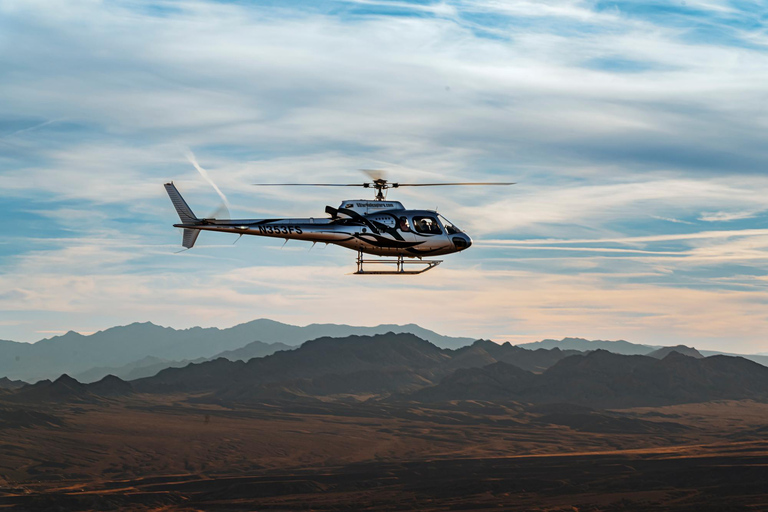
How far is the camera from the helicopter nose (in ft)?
259

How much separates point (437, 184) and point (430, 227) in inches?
314

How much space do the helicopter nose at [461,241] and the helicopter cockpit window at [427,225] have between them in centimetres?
159

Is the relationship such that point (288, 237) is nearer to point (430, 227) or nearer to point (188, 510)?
point (430, 227)

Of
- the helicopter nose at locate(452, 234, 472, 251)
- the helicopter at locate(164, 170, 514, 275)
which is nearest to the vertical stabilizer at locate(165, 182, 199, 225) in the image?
the helicopter at locate(164, 170, 514, 275)

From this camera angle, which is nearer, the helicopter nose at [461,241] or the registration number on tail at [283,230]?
the registration number on tail at [283,230]

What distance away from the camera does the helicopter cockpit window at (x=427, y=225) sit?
3066 inches

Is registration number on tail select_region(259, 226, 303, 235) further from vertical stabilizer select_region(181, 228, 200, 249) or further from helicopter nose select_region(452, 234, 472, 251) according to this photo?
helicopter nose select_region(452, 234, 472, 251)

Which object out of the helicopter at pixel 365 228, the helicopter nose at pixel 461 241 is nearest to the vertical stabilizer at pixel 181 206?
the helicopter at pixel 365 228

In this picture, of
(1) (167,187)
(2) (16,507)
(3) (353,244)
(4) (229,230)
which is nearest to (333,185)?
(3) (353,244)

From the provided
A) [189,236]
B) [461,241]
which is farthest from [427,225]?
[189,236]

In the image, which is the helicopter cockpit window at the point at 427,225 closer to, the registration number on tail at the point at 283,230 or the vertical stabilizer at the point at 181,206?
the registration number on tail at the point at 283,230

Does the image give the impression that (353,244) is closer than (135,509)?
Yes

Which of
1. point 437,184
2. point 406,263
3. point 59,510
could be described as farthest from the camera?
point 59,510

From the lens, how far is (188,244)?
250 feet
